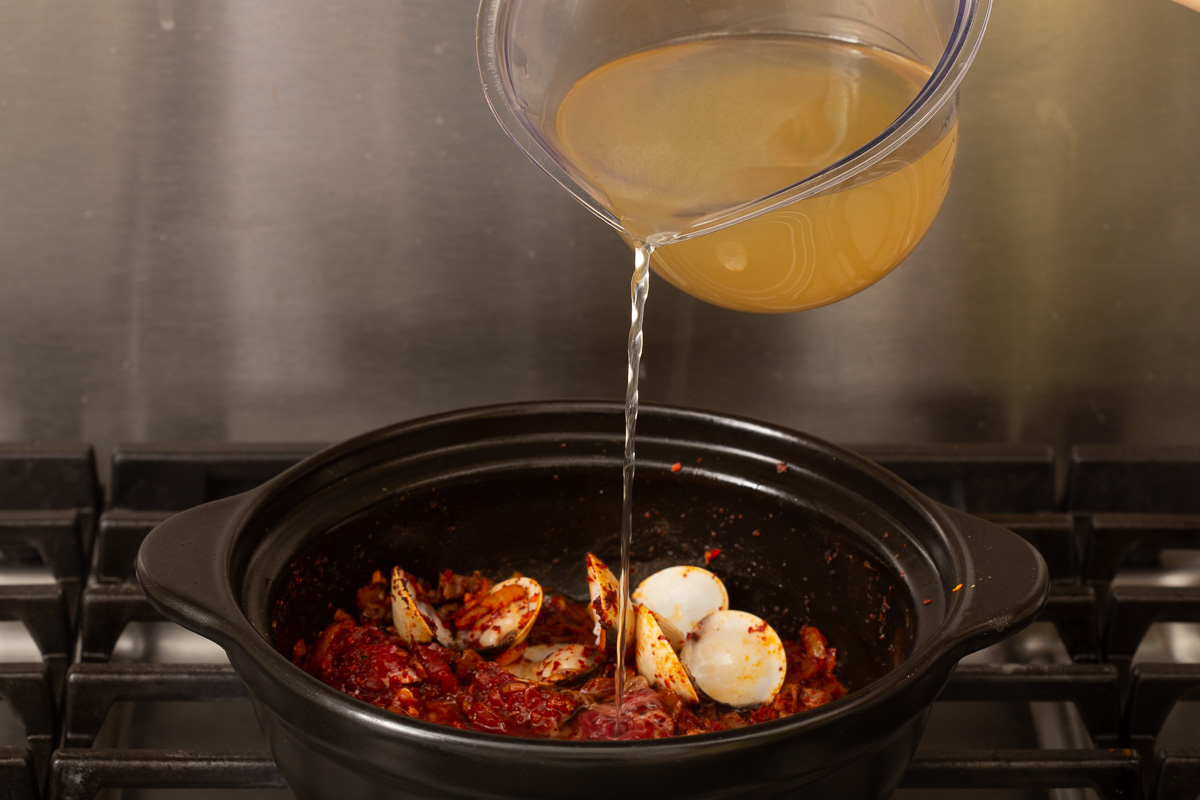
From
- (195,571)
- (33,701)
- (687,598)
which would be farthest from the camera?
(687,598)

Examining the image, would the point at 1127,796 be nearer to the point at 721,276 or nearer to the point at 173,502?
the point at 721,276

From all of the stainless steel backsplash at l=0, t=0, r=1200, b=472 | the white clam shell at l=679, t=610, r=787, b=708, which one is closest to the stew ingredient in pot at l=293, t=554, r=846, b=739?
the white clam shell at l=679, t=610, r=787, b=708

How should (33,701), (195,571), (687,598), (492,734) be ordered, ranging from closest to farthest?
1. (492,734)
2. (195,571)
3. (33,701)
4. (687,598)

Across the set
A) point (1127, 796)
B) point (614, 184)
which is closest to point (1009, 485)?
point (1127, 796)

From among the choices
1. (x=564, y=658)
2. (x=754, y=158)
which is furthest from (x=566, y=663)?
(x=754, y=158)

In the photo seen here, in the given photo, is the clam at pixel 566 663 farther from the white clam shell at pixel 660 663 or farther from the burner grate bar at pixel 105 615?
the burner grate bar at pixel 105 615

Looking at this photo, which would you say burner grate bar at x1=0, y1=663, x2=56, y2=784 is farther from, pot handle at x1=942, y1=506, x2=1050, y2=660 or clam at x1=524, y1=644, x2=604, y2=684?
pot handle at x1=942, y1=506, x2=1050, y2=660

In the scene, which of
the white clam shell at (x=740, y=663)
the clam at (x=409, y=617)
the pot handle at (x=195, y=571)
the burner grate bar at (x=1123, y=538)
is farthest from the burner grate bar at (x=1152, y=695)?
the pot handle at (x=195, y=571)

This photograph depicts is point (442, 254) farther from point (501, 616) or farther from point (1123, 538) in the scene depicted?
point (1123, 538)
